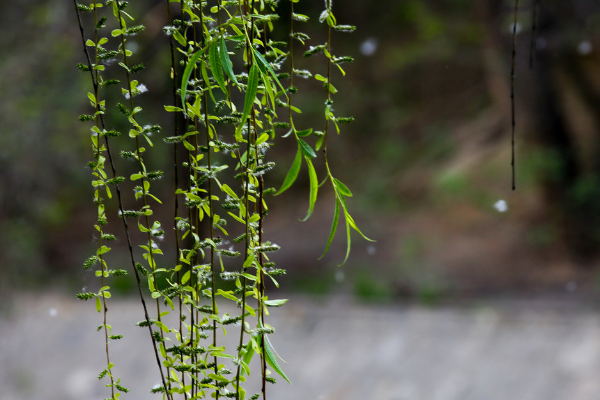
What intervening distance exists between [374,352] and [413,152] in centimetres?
137

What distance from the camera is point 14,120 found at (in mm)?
2240

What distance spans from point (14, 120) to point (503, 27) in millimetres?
2247

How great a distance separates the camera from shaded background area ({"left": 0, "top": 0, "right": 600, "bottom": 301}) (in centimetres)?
236

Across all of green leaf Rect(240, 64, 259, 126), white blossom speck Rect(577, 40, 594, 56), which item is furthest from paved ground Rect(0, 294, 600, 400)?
green leaf Rect(240, 64, 259, 126)

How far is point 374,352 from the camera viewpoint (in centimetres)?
215

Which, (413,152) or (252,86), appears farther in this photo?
(413,152)

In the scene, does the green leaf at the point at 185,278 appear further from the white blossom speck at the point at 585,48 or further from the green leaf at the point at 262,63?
the white blossom speck at the point at 585,48

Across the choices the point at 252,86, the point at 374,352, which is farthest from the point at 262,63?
the point at 374,352

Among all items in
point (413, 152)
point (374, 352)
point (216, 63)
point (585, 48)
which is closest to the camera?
point (216, 63)

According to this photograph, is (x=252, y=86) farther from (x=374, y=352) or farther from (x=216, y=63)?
(x=374, y=352)

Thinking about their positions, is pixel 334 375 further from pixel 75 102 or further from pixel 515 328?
pixel 75 102

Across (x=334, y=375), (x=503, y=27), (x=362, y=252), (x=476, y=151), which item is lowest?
(x=334, y=375)

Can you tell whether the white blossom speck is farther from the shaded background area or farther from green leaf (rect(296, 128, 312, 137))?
green leaf (rect(296, 128, 312, 137))

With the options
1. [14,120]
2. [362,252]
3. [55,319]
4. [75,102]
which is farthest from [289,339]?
[14,120]
